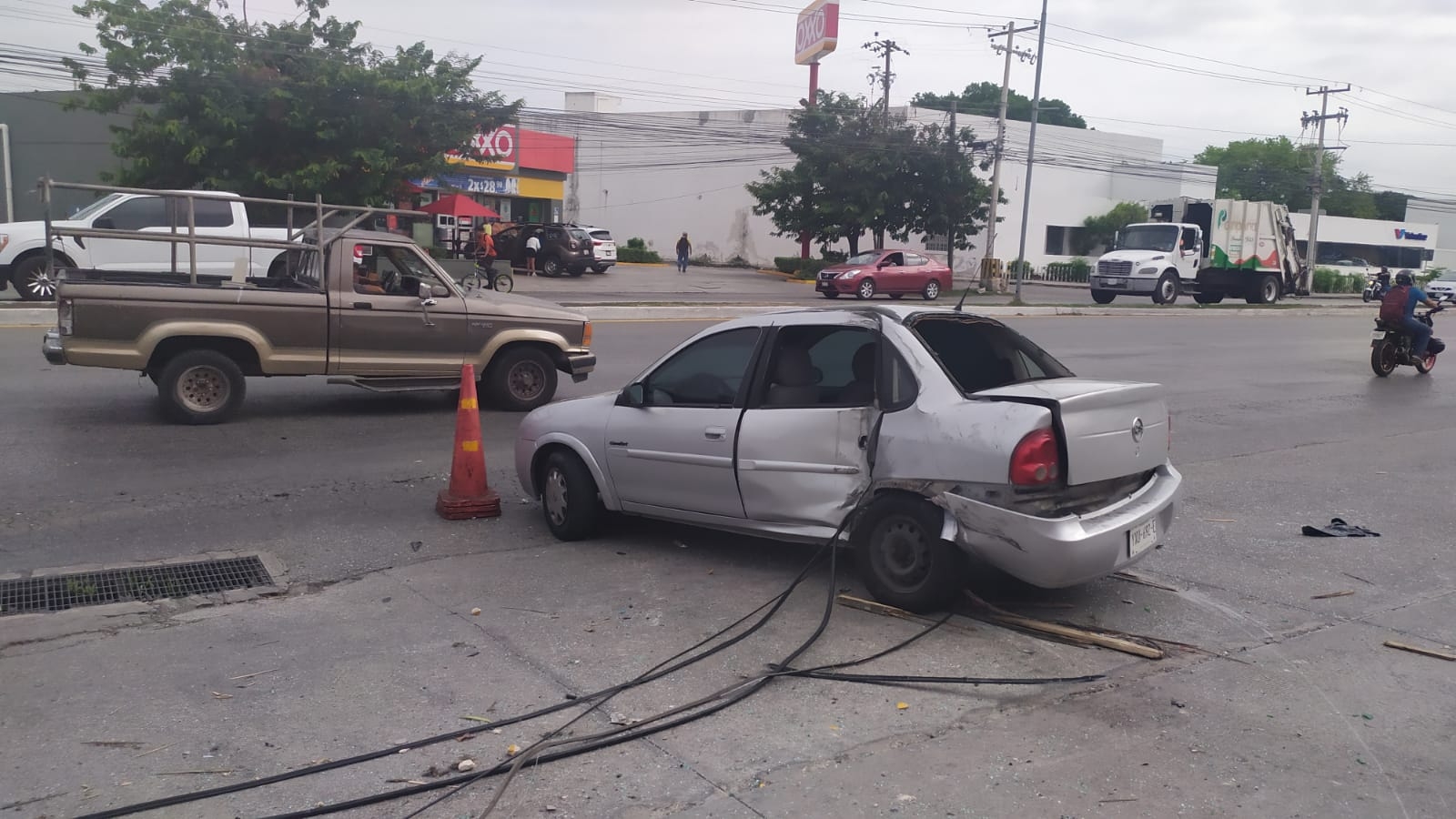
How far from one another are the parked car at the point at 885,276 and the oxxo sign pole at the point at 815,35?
592 inches

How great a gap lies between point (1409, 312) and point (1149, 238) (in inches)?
801

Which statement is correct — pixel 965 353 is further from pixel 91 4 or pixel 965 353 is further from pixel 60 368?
pixel 91 4

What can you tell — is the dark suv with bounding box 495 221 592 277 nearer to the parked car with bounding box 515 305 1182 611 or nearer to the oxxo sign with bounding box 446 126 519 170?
the oxxo sign with bounding box 446 126 519 170

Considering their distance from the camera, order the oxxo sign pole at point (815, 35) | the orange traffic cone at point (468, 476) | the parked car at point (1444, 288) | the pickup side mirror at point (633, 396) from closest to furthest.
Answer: the pickup side mirror at point (633, 396)
the orange traffic cone at point (468, 476)
the parked car at point (1444, 288)
the oxxo sign pole at point (815, 35)

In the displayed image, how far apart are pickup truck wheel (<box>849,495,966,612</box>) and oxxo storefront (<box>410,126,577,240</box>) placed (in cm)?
3634

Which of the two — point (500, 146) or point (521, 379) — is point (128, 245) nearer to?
point (521, 379)

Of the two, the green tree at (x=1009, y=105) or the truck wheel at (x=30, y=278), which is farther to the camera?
the green tree at (x=1009, y=105)

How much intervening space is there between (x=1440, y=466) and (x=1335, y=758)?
766cm

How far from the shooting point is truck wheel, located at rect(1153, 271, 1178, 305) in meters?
36.0

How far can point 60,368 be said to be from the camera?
12.9m

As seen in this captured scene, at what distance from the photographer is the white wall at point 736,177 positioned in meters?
59.4

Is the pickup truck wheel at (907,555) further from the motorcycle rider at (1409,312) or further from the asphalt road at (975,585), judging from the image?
the motorcycle rider at (1409,312)

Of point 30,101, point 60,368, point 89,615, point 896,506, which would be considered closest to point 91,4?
point 30,101

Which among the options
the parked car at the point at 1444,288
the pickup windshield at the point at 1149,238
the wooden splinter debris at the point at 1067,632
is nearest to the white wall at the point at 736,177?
the parked car at the point at 1444,288
